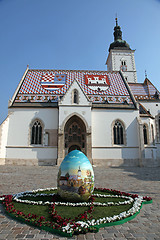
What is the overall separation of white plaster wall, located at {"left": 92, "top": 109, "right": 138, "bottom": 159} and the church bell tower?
2061cm

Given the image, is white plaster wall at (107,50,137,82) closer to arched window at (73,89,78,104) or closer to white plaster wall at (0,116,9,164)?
arched window at (73,89,78,104)

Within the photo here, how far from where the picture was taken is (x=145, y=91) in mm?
31047

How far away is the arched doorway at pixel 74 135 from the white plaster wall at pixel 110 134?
1641 millimetres

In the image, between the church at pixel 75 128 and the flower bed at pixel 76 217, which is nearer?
the flower bed at pixel 76 217

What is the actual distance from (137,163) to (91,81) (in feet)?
47.7

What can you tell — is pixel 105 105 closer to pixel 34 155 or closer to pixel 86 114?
pixel 86 114

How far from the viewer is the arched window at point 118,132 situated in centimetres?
2278

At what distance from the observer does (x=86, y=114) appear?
21781 mm

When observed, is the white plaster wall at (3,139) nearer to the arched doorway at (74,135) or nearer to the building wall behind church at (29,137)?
the building wall behind church at (29,137)

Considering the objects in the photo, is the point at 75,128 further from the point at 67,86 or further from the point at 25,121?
the point at 67,86

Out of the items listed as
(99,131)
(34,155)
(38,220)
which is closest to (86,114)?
(99,131)

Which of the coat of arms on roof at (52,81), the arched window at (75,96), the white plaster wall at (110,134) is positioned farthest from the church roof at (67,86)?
the arched window at (75,96)

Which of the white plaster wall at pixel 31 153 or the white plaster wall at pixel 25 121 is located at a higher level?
the white plaster wall at pixel 25 121

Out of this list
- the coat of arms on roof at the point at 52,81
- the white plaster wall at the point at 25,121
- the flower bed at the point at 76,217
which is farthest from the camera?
the coat of arms on roof at the point at 52,81
